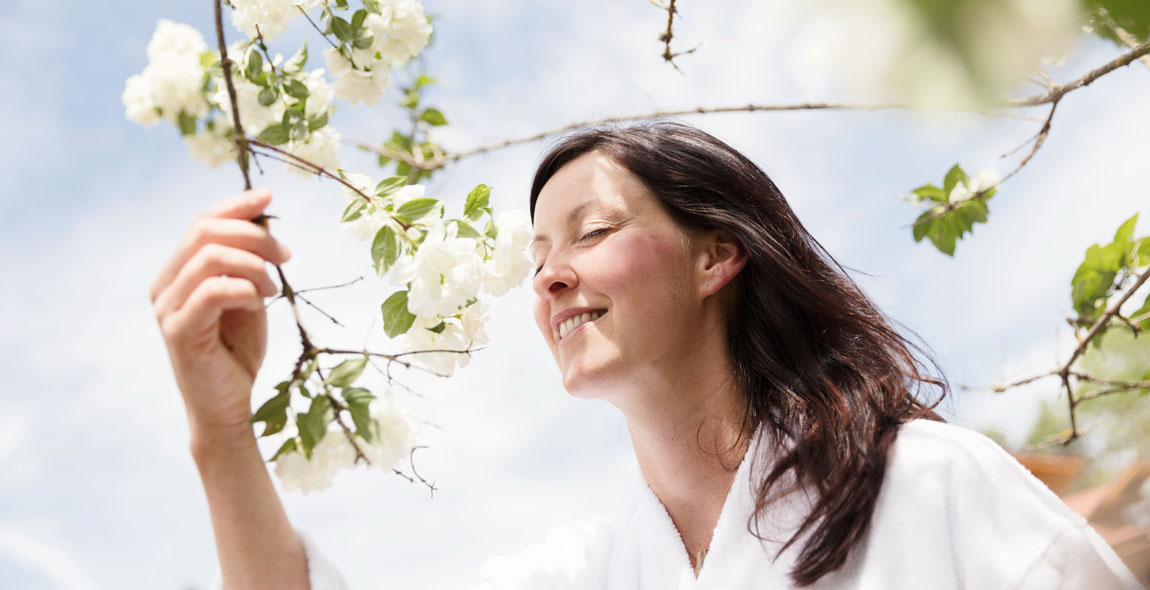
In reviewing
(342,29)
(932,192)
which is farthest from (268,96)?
(932,192)

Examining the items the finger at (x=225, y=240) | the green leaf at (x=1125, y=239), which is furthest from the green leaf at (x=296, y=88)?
the green leaf at (x=1125, y=239)

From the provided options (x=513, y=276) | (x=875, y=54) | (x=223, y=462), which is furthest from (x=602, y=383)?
(x=875, y=54)

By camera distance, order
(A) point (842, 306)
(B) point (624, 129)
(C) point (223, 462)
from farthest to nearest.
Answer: (B) point (624, 129)
(A) point (842, 306)
(C) point (223, 462)

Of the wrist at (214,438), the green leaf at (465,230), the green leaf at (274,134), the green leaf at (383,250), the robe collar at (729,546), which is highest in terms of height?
the green leaf at (274,134)

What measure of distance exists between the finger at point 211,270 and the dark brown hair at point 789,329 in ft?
3.09

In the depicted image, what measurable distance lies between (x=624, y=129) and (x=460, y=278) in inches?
39.4

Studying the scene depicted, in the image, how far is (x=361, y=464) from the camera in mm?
821

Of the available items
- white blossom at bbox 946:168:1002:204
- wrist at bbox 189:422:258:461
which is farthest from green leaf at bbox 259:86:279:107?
white blossom at bbox 946:168:1002:204

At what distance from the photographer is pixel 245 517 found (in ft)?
3.14

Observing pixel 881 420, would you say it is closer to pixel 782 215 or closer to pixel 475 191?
pixel 782 215

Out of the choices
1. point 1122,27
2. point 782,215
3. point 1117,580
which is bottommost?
point 1117,580

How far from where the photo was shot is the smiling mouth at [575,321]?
5.01ft

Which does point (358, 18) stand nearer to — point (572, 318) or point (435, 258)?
point (435, 258)

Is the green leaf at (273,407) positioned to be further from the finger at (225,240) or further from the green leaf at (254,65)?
the green leaf at (254,65)
